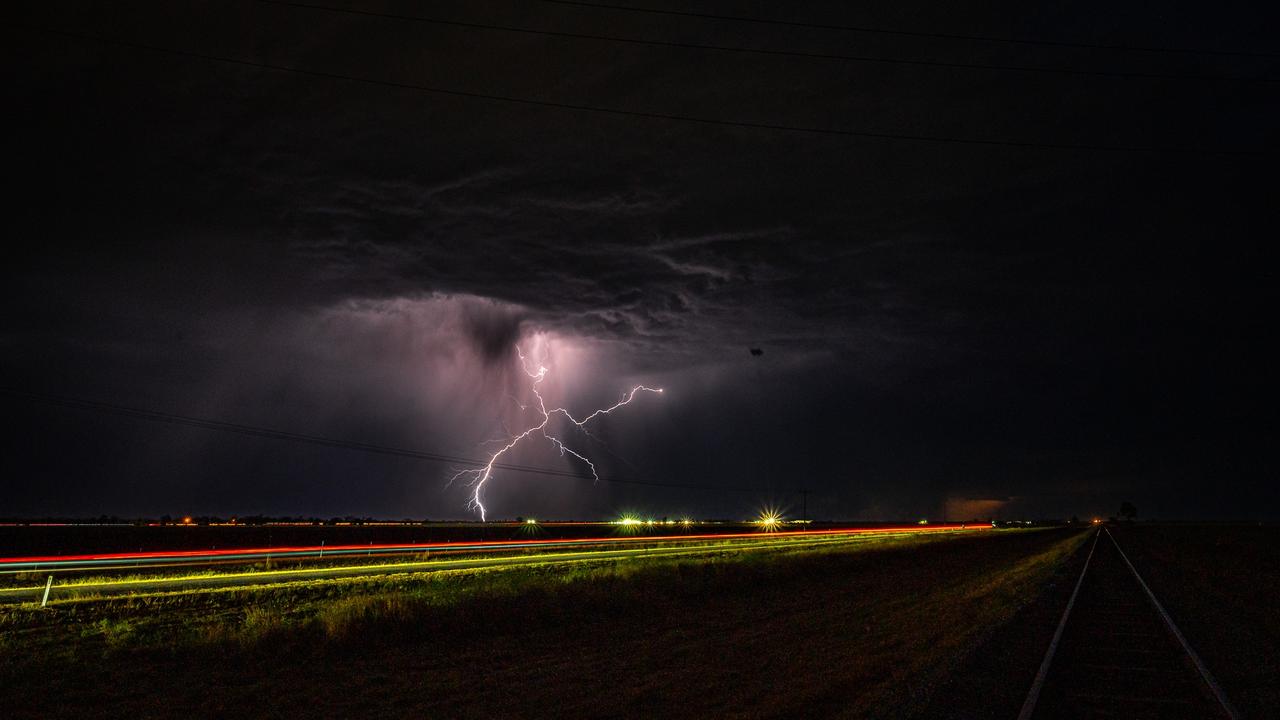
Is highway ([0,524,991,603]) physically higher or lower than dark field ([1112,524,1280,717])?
higher

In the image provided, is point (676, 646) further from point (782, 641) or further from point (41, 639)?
point (41, 639)

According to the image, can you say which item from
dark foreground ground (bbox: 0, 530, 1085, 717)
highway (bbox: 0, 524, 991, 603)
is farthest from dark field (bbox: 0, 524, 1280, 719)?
highway (bbox: 0, 524, 991, 603)

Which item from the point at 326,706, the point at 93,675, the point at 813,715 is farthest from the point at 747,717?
the point at 93,675

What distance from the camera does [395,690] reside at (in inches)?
434

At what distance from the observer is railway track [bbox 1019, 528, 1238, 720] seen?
30.6ft

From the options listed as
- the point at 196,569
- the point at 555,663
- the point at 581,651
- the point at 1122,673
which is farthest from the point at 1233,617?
the point at 196,569

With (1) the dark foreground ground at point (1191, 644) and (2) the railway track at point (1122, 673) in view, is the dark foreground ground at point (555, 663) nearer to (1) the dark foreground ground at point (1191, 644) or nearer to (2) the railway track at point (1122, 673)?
(1) the dark foreground ground at point (1191, 644)

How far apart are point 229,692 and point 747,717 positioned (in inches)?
297

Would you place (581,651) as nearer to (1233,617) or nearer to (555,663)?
(555,663)

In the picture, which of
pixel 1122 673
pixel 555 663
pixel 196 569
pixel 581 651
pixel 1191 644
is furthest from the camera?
pixel 196 569

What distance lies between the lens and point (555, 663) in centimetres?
1288

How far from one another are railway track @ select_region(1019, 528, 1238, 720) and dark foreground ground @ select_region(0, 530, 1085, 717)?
137 centimetres

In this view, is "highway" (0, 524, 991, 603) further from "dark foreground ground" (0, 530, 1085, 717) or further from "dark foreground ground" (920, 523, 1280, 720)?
"dark foreground ground" (920, 523, 1280, 720)

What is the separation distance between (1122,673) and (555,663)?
8.96 m
